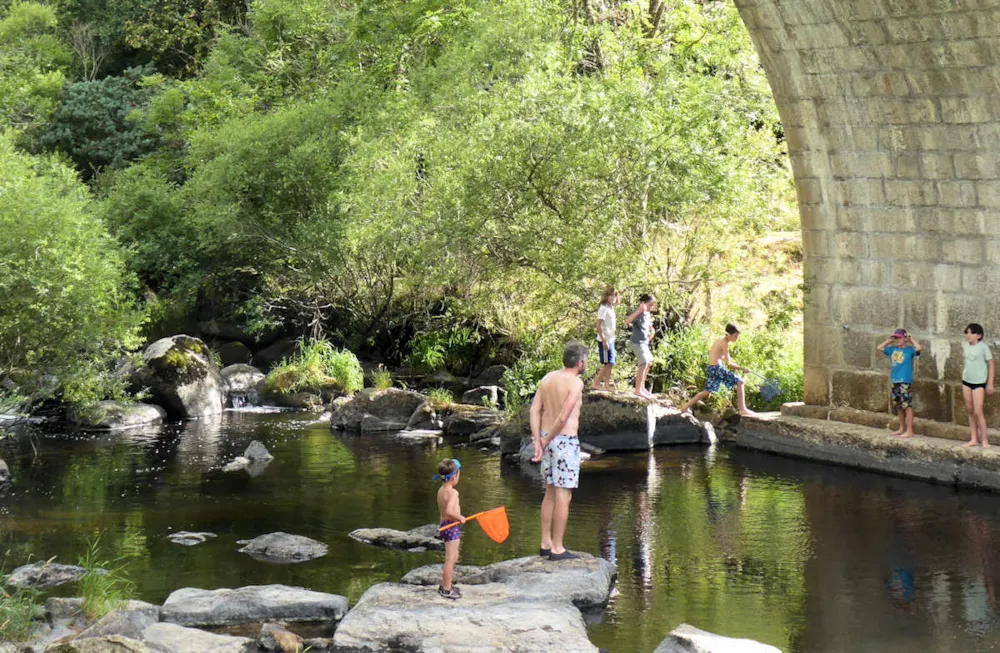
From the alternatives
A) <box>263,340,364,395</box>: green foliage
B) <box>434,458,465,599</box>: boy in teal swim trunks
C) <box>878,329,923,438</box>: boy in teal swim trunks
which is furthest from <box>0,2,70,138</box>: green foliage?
<box>434,458,465,599</box>: boy in teal swim trunks

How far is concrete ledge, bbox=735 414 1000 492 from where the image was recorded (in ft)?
42.9

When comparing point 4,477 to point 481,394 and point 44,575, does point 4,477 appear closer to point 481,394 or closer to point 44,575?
point 44,575

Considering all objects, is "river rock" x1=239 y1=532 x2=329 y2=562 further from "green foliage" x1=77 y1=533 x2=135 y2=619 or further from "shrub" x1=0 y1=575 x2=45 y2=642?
"shrub" x1=0 y1=575 x2=45 y2=642

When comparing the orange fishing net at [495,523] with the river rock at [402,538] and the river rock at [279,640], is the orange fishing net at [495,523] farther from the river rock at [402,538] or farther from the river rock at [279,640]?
the river rock at [279,640]

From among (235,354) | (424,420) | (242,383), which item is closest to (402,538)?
(424,420)

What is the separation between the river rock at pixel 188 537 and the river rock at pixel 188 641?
9.10 ft

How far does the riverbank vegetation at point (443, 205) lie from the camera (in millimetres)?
17031

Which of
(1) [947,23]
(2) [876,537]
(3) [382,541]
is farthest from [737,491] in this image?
(1) [947,23]

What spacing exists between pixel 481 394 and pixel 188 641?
1123 cm

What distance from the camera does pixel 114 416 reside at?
18891mm

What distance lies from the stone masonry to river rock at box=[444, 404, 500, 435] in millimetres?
4303

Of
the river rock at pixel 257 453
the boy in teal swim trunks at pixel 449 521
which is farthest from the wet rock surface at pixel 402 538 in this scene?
the river rock at pixel 257 453

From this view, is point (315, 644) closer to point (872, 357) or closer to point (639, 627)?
point (639, 627)

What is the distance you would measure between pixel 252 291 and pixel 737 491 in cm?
1236
